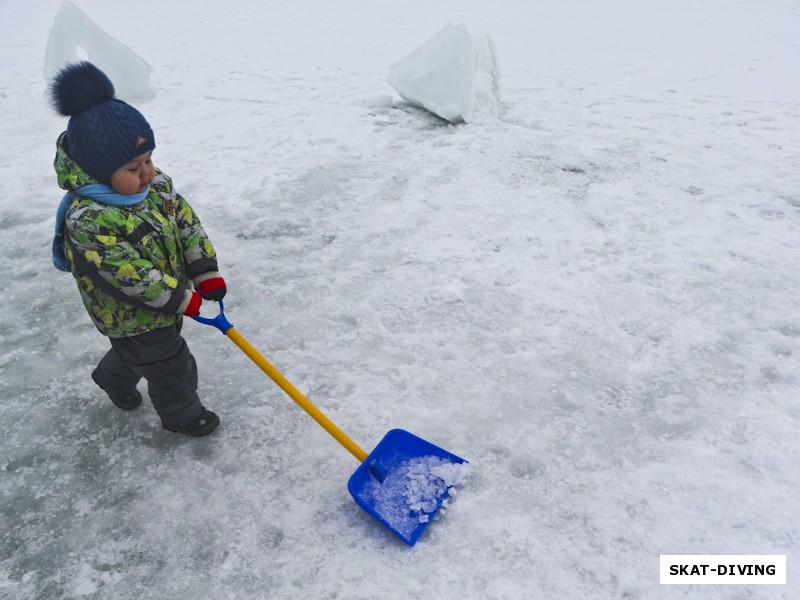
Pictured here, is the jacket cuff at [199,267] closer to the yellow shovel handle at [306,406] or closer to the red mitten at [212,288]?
the red mitten at [212,288]

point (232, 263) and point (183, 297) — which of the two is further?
point (232, 263)

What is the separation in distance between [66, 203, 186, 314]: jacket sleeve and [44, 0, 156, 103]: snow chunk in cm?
456

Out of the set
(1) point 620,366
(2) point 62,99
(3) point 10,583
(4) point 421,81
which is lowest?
(3) point 10,583

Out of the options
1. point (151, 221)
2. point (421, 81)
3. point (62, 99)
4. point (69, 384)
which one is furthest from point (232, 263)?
point (421, 81)

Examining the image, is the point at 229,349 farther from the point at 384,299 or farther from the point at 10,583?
the point at 10,583

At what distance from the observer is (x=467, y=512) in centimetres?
197

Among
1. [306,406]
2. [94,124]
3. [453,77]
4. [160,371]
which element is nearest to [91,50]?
[453,77]

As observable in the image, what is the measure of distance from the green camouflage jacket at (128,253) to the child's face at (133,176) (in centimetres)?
6

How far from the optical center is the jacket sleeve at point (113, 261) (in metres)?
1.77

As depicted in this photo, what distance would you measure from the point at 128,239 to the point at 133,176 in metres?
0.19

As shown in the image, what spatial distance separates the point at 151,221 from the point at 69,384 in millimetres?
1036

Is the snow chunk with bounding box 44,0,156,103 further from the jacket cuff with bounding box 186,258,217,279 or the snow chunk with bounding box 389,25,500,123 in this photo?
the jacket cuff with bounding box 186,258,217,279

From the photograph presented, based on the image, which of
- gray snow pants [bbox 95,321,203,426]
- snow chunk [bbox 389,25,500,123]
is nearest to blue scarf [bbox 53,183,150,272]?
gray snow pants [bbox 95,321,203,426]

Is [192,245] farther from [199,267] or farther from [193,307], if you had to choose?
[193,307]
